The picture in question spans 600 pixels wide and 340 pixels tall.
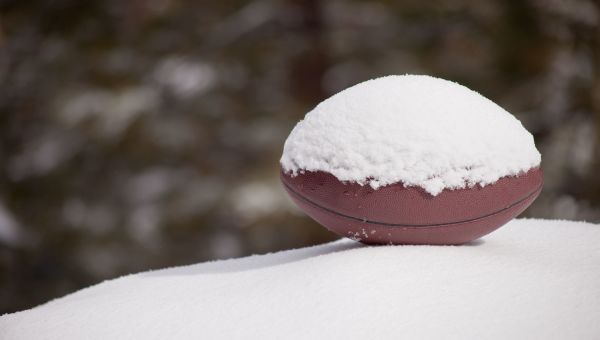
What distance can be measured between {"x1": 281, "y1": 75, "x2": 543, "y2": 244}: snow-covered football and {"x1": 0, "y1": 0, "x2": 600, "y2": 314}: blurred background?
3.95 m

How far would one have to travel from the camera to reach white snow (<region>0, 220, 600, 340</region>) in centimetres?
173

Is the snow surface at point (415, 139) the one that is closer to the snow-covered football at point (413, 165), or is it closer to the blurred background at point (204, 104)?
the snow-covered football at point (413, 165)

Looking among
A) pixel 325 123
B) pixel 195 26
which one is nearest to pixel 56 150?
pixel 195 26

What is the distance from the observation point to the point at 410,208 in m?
2.20

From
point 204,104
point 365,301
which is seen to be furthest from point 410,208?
point 204,104

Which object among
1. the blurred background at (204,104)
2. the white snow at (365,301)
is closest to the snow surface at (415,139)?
the white snow at (365,301)

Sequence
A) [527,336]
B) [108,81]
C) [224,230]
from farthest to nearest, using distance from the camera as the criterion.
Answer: [108,81] → [224,230] → [527,336]

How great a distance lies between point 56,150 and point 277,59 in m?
2.34

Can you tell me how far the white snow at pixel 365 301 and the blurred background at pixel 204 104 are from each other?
13.3ft

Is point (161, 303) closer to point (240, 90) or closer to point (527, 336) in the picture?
point (527, 336)

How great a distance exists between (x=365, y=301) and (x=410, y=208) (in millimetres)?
452

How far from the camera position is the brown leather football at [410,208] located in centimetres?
220

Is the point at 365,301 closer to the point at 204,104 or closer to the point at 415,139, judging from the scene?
the point at 415,139

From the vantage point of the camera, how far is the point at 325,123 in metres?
2.32
